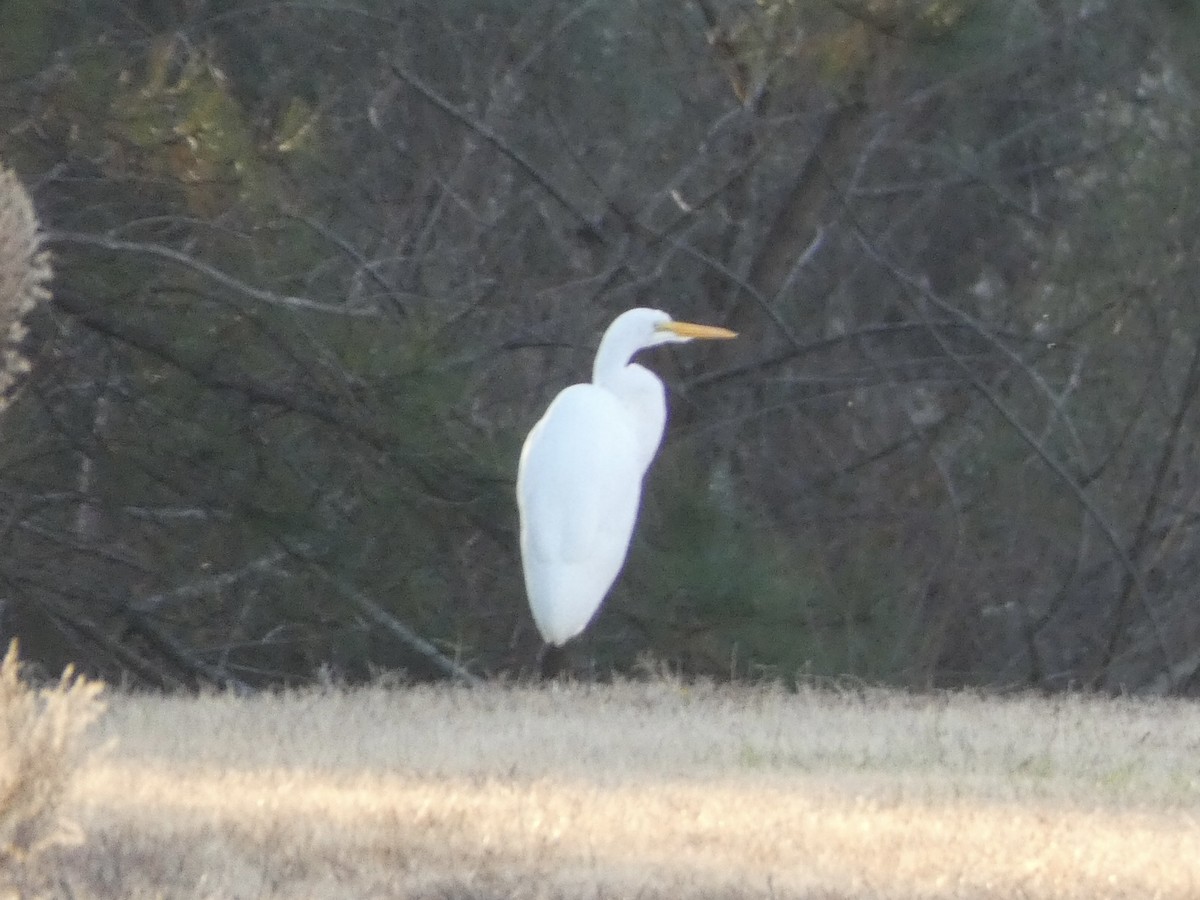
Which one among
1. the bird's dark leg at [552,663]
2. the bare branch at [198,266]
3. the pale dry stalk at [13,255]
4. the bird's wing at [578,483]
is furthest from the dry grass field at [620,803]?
the bird's dark leg at [552,663]

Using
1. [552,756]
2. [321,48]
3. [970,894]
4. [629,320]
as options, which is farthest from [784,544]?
[970,894]

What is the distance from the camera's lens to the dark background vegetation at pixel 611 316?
345 inches

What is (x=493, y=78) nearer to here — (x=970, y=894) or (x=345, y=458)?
(x=345, y=458)

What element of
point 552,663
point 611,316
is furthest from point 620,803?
point 611,316

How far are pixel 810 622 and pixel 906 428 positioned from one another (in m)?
3.46

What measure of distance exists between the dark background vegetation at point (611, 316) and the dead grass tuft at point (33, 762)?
14.9 feet

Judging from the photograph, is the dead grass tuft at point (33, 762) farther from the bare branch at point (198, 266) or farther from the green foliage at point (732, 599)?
the green foliage at point (732, 599)

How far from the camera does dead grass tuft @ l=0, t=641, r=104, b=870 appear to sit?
375 centimetres

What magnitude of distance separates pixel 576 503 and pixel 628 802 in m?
3.58

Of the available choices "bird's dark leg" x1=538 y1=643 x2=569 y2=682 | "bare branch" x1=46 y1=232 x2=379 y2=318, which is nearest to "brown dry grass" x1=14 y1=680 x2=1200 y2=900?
"bare branch" x1=46 y1=232 x2=379 y2=318

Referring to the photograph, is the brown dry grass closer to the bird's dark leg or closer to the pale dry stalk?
the pale dry stalk

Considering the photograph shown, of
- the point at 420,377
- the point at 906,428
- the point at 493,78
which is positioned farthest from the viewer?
the point at 906,428

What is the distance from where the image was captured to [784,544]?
10250 millimetres

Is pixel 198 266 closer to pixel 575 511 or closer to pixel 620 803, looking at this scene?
pixel 575 511
